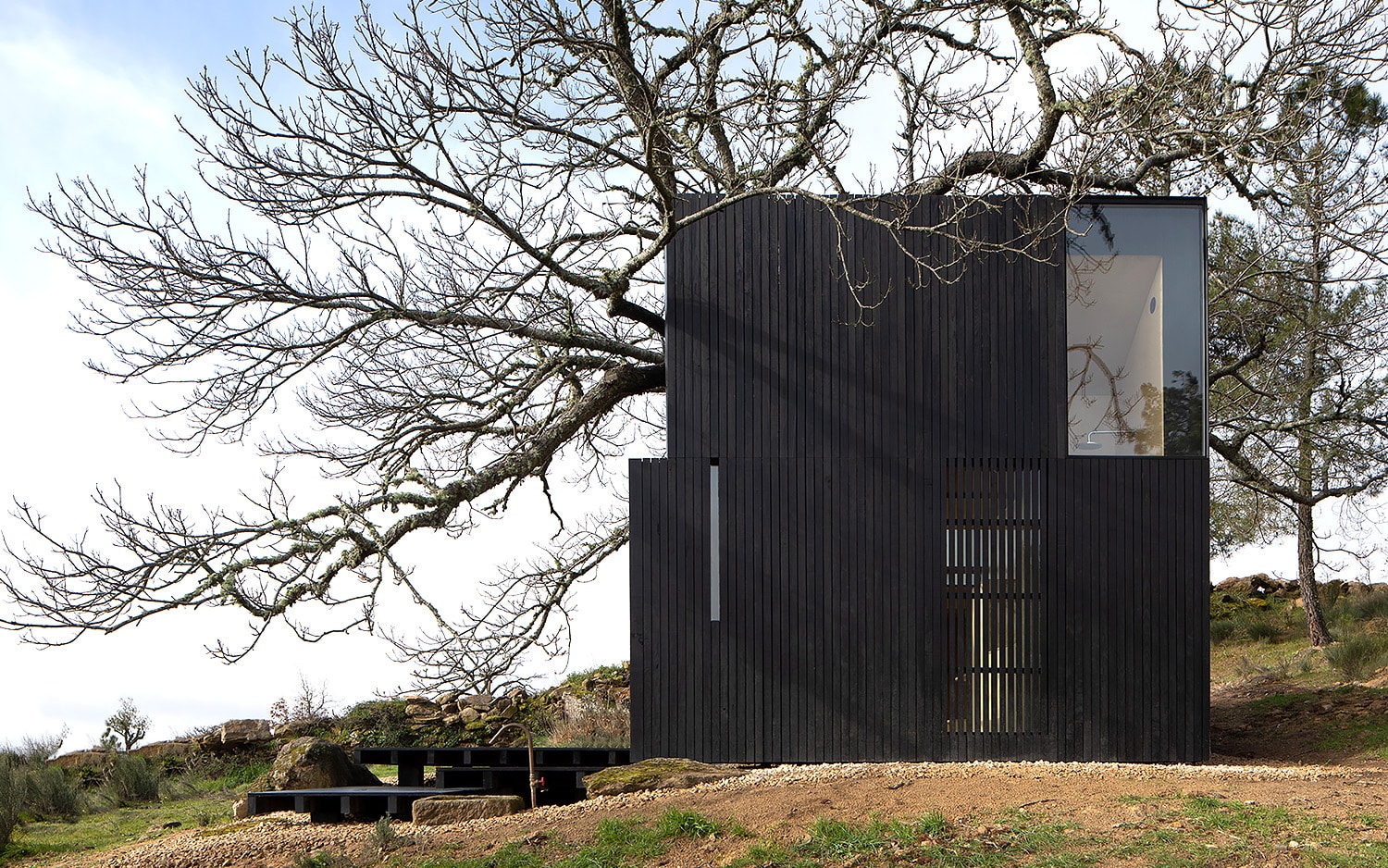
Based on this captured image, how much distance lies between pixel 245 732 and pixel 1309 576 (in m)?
13.9

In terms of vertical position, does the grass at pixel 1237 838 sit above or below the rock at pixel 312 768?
above

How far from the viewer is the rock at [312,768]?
8.47 metres

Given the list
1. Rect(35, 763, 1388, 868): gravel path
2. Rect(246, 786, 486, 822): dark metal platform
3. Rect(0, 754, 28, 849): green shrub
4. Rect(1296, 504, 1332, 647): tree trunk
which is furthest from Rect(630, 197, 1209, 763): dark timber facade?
Rect(1296, 504, 1332, 647): tree trunk

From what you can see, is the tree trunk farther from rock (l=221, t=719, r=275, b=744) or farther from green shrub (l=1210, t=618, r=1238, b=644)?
rock (l=221, t=719, r=275, b=744)

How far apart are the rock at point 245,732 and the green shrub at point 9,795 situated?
2130 mm

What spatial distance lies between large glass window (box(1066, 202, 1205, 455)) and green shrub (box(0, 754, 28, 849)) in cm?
900

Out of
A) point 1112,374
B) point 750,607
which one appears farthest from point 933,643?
point 1112,374

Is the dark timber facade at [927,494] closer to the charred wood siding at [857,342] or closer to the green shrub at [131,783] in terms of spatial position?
the charred wood siding at [857,342]

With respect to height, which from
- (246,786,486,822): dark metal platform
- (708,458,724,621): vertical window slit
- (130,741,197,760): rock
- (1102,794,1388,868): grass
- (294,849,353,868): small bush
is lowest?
(130,741,197,760): rock

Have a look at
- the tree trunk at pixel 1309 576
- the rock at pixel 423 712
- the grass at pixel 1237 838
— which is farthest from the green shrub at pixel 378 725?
the tree trunk at pixel 1309 576

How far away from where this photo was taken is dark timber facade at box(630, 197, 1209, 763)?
8273mm

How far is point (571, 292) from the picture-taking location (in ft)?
33.1

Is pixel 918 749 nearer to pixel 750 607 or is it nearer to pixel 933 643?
pixel 933 643

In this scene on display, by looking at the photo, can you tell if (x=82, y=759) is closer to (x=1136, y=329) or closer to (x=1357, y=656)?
(x=1136, y=329)
